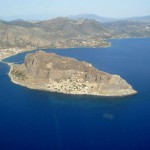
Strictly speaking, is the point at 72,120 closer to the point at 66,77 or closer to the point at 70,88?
the point at 70,88

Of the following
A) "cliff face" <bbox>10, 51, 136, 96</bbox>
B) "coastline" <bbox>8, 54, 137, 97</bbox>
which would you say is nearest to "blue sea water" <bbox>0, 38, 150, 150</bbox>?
"coastline" <bbox>8, 54, 137, 97</bbox>

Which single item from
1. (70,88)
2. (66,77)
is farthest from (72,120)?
(66,77)

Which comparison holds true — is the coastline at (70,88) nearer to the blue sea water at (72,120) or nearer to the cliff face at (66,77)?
the cliff face at (66,77)

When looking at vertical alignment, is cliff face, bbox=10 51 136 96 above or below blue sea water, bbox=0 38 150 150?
above

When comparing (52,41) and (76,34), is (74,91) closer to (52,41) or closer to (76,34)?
(52,41)

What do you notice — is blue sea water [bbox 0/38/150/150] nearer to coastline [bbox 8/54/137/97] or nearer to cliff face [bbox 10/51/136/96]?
coastline [bbox 8/54/137/97]

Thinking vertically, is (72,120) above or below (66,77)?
below

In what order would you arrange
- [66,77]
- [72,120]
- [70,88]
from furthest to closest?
1. [66,77]
2. [70,88]
3. [72,120]
